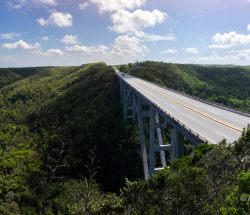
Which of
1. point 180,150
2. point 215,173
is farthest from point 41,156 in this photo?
point 215,173

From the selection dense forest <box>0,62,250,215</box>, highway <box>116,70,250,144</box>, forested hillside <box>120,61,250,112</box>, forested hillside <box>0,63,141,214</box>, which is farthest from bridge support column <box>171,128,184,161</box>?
forested hillside <box>120,61,250,112</box>

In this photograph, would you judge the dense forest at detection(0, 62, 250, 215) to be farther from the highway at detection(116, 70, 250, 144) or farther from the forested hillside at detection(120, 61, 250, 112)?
the highway at detection(116, 70, 250, 144)

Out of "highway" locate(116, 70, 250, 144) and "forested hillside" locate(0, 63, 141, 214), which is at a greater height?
"highway" locate(116, 70, 250, 144)

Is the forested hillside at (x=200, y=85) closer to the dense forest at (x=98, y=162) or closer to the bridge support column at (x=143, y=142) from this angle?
the dense forest at (x=98, y=162)

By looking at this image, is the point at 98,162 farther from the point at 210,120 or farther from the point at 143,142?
the point at 210,120


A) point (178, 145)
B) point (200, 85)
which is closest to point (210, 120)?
point (178, 145)

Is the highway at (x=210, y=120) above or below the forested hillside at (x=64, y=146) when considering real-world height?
above

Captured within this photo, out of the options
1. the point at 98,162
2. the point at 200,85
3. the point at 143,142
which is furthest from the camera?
the point at 200,85

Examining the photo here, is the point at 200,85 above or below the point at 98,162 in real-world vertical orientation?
above

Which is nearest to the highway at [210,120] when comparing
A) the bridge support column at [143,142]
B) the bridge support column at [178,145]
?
the bridge support column at [178,145]
